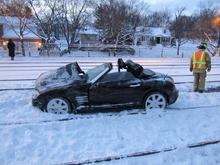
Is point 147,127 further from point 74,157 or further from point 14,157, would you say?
point 14,157

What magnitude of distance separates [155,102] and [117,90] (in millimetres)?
1105

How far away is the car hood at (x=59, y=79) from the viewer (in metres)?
8.20

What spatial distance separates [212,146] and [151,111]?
2.41m

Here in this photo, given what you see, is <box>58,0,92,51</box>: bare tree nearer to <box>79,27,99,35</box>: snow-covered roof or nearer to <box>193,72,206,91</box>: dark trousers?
<box>79,27,99,35</box>: snow-covered roof

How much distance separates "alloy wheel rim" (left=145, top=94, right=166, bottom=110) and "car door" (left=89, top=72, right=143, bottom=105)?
307 mm

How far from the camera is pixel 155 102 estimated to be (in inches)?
340

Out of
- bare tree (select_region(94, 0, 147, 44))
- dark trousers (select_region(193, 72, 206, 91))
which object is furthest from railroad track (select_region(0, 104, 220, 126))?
bare tree (select_region(94, 0, 147, 44))

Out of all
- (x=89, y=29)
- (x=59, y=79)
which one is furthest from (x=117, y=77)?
(x=89, y=29)

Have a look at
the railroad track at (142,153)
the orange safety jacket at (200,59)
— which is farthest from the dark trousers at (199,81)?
the railroad track at (142,153)

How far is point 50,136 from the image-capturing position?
6.58 meters

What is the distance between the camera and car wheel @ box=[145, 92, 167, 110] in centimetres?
855

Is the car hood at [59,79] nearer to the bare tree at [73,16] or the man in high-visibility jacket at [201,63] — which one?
the man in high-visibility jacket at [201,63]

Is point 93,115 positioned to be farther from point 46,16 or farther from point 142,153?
point 46,16

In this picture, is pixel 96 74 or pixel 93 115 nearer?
pixel 93 115
